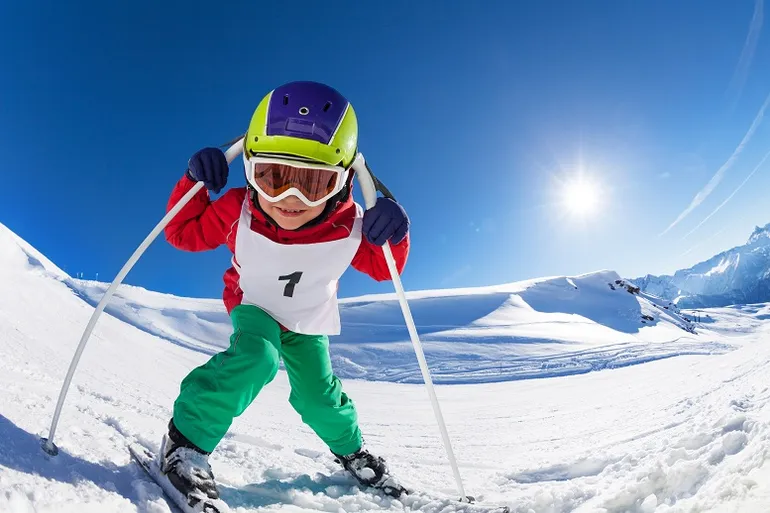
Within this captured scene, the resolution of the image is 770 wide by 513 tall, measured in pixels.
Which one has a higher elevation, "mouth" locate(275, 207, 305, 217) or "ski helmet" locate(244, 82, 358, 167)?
"ski helmet" locate(244, 82, 358, 167)

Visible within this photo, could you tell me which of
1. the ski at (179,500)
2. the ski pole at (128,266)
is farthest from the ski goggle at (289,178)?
the ski at (179,500)

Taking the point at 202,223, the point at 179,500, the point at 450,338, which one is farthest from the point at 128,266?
the point at 450,338

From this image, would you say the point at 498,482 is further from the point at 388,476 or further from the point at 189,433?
the point at 189,433

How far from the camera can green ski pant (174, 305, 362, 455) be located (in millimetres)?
2176

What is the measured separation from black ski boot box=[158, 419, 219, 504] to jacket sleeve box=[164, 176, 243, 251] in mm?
1120

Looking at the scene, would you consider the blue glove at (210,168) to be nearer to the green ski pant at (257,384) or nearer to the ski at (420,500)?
the green ski pant at (257,384)

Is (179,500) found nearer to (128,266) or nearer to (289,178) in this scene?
(128,266)

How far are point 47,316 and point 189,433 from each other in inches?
269

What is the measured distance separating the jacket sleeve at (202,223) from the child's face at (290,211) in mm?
322

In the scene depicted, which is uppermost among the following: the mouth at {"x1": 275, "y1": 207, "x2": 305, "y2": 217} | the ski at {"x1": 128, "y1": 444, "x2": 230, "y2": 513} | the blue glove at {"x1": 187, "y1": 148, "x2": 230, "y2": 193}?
the blue glove at {"x1": 187, "y1": 148, "x2": 230, "y2": 193}

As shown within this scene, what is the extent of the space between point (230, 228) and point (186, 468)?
4.54 ft

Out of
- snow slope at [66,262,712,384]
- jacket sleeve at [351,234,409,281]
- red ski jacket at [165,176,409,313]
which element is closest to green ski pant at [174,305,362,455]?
red ski jacket at [165,176,409,313]

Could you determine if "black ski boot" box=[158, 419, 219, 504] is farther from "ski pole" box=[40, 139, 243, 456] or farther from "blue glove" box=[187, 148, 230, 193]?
"blue glove" box=[187, 148, 230, 193]

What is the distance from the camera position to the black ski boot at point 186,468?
78.0 inches
